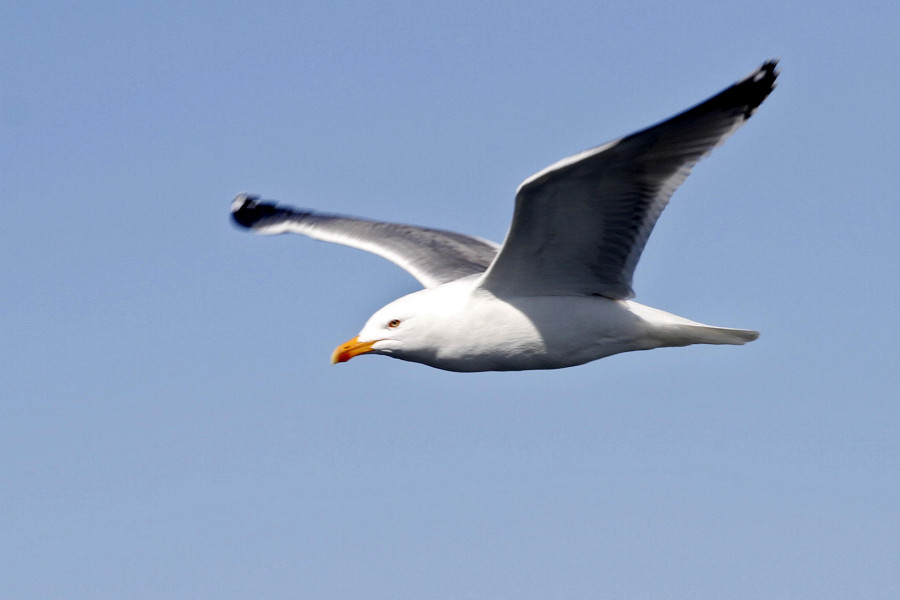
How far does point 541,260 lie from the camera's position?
35.0 feet

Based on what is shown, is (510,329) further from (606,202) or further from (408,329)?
(606,202)

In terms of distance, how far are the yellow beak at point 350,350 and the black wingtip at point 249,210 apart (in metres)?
5.86

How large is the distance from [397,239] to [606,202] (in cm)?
503

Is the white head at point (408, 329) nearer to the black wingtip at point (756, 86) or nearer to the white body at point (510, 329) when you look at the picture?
the white body at point (510, 329)

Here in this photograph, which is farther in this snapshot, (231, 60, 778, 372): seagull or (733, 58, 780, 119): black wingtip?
(231, 60, 778, 372): seagull

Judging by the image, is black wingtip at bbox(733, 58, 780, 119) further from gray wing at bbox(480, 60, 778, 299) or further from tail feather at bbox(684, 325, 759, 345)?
tail feather at bbox(684, 325, 759, 345)

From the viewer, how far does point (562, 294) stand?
1107 cm

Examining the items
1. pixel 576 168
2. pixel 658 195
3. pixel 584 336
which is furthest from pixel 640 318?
pixel 576 168

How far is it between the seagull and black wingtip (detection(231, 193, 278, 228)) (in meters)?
5.95

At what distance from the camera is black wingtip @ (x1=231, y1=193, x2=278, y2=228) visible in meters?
16.8

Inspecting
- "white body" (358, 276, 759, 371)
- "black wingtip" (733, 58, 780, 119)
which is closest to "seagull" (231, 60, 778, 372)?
Answer: "white body" (358, 276, 759, 371)

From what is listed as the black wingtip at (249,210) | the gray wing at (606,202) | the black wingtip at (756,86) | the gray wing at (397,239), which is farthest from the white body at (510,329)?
the black wingtip at (249,210)

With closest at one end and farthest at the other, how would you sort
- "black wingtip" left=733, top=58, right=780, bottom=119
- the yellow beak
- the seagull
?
"black wingtip" left=733, top=58, right=780, bottom=119, the seagull, the yellow beak

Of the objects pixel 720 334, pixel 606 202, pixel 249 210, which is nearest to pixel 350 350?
pixel 606 202
